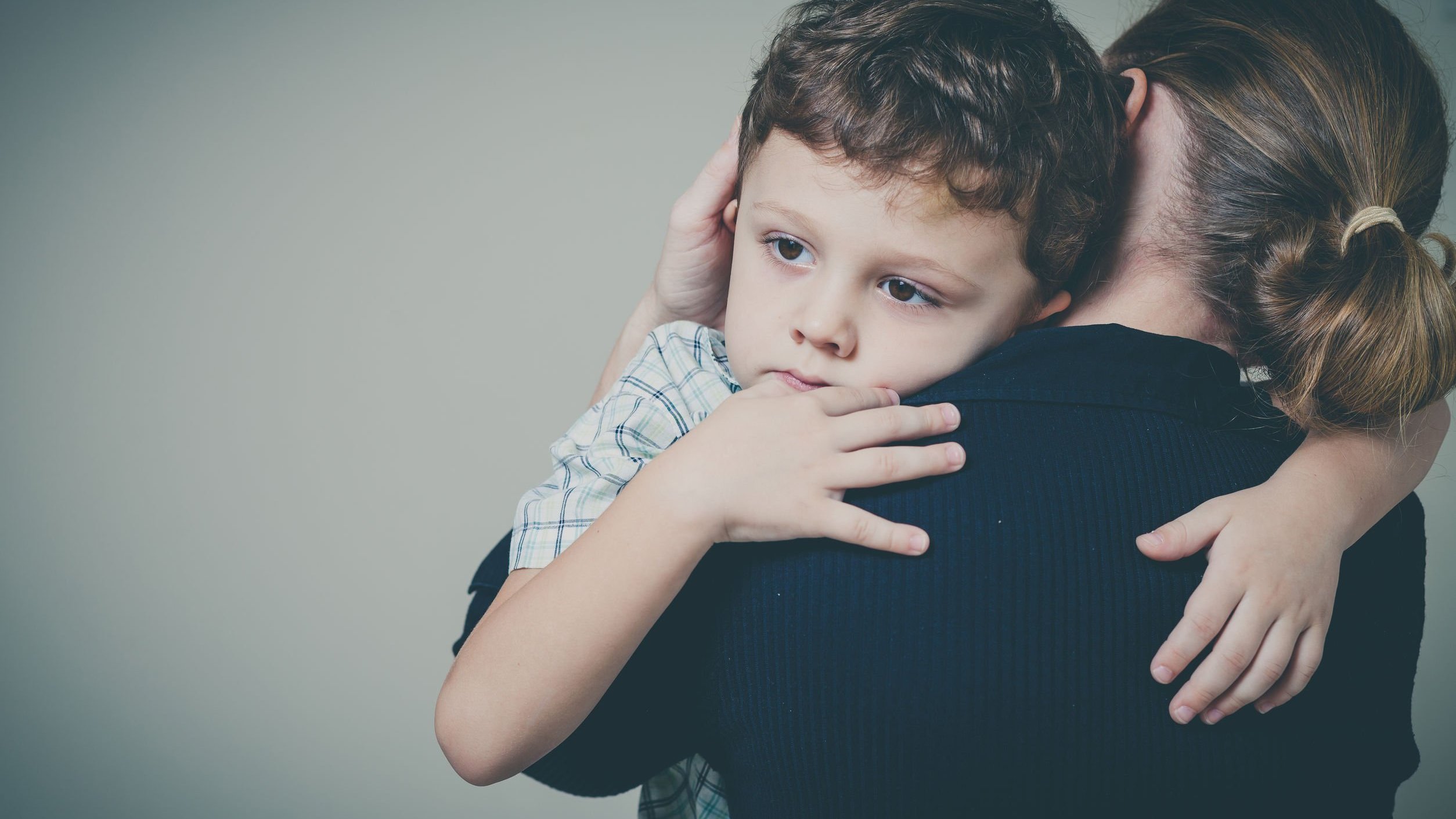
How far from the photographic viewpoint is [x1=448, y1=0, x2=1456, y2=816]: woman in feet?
2.08

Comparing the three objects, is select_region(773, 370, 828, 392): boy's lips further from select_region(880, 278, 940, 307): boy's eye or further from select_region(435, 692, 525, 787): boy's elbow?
select_region(435, 692, 525, 787): boy's elbow

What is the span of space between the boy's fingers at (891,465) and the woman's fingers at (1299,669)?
30 centimetres

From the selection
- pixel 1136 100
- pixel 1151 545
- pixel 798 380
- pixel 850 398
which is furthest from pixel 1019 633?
pixel 1136 100

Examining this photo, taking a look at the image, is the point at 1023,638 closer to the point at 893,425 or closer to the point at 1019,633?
the point at 1019,633

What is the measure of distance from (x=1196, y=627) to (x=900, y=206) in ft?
1.36

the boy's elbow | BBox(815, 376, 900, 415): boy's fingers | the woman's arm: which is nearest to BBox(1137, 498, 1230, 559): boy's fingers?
BBox(815, 376, 900, 415): boy's fingers

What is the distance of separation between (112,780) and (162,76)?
1.43 metres

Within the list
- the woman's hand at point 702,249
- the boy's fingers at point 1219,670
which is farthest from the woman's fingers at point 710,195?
the boy's fingers at point 1219,670

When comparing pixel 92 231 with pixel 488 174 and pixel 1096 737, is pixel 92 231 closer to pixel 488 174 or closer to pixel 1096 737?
pixel 488 174

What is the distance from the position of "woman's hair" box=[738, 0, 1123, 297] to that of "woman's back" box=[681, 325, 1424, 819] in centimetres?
20

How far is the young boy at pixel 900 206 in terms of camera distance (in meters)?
0.84

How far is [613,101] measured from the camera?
75.3 inches

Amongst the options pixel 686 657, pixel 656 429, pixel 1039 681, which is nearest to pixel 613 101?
pixel 656 429

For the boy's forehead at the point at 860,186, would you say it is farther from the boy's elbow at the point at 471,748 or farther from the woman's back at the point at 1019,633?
the boy's elbow at the point at 471,748
